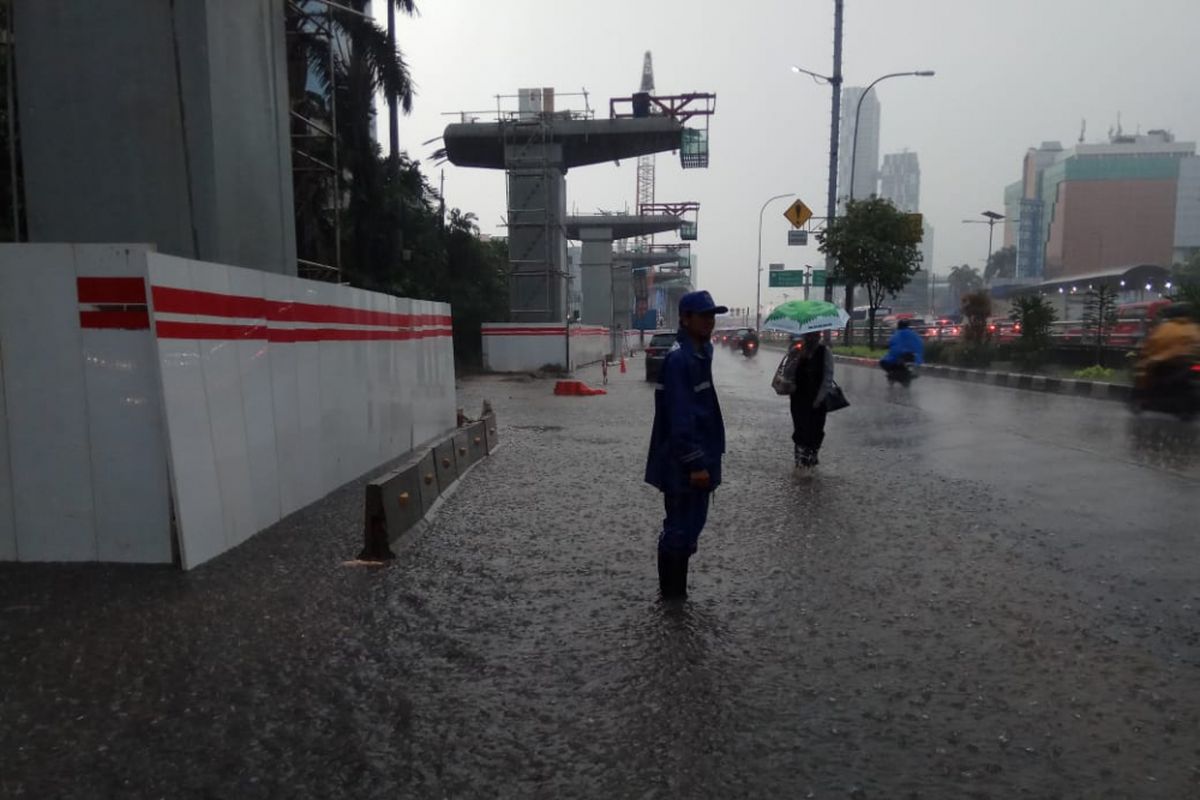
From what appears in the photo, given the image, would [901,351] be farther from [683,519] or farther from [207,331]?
[207,331]

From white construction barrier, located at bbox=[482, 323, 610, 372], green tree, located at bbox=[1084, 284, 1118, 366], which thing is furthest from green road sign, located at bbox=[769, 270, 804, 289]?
green tree, located at bbox=[1084, 284, 1118, 366]

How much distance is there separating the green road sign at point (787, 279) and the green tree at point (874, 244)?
23000 millimetres

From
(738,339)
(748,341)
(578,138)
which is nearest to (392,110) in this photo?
(578,138)

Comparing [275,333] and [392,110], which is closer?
[275,333]

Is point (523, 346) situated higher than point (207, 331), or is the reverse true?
point (207, 331)

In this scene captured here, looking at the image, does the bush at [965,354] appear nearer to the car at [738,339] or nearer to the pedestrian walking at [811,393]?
the pedestrian walking at [811,393]

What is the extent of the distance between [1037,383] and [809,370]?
592 inches

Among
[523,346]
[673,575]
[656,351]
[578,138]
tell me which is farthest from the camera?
[578,138]

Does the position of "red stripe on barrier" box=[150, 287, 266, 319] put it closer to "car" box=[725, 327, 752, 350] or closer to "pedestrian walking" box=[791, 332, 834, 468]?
"pedestrian walking" box=[791, 332, 834, 468]

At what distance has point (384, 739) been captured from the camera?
3.28 m

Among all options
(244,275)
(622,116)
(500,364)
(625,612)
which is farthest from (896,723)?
(622,116)

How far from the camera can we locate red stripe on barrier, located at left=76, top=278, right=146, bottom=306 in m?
5.28

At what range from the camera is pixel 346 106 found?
25.4 meters

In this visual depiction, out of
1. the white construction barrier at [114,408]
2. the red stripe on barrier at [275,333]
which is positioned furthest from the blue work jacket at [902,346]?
the white construction barrier at [114,408]
